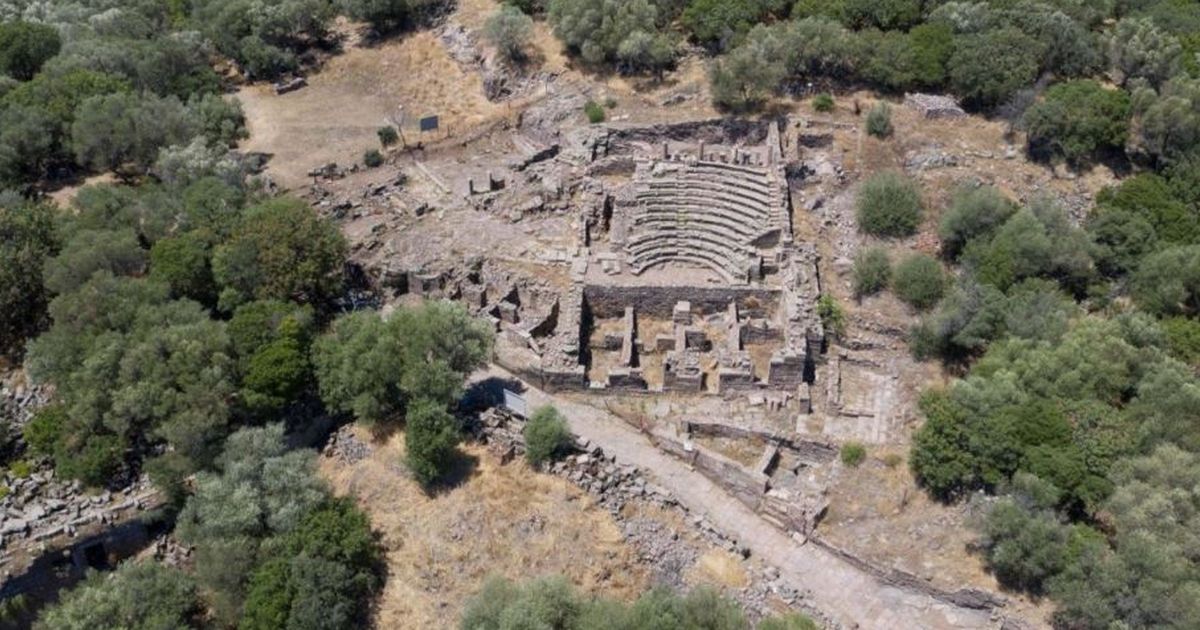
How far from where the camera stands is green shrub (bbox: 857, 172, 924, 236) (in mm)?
45750

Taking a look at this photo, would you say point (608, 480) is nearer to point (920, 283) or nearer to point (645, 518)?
point (645, 518)

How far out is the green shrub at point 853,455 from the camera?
3431 centimetres

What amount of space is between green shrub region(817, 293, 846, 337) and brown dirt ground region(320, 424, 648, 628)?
14.8 meters

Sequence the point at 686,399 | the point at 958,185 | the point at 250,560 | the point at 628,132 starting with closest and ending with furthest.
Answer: the point at 250,560 → the point at 686,399 → the point at 958,185 → the point at 628,132

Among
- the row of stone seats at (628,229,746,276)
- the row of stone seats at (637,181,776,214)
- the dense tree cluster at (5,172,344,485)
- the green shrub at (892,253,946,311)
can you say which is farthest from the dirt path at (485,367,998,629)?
the row of stone seats at (637,181,776,214)

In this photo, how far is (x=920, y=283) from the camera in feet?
138

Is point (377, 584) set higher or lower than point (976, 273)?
lower

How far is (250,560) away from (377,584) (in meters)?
4.27

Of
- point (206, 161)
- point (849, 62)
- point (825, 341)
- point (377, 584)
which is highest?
point (849, 62)

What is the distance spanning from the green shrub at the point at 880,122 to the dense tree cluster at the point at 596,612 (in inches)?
1273

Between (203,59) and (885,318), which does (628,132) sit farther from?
(203,59)

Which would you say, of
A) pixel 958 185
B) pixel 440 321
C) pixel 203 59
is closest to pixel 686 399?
pixel 440 321

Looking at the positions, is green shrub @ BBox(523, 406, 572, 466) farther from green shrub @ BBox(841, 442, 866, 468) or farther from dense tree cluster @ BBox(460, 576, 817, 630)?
green shrub @ BBox(841, 442, 866, 468)

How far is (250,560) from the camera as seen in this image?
98.8 feet
